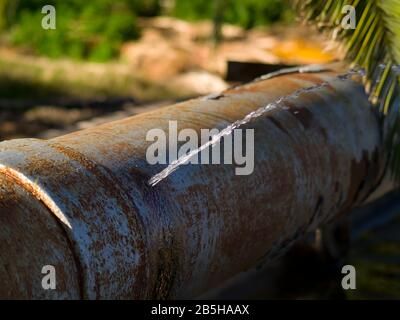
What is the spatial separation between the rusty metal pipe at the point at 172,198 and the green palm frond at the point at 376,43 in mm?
158

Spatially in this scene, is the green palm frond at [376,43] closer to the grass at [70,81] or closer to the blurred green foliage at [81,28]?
the grass at [70,81]

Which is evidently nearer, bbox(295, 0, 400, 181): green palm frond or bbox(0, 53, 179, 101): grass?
bbox(295, 0, 400, 181): green palm frond

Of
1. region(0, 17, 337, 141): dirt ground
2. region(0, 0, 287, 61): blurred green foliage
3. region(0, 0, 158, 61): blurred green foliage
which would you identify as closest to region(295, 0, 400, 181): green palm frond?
region(0, 17, 337, 141): dirt ground

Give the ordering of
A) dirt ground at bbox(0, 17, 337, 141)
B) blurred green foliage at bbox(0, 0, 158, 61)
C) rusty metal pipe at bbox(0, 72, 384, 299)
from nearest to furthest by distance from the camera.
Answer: rusty metal pipe at bbox(0, 72, 384, 299) → dirt ground at bbox(0, 17, 337, 141) → blurred green foliage at bbox(0, 0, 158, 61)

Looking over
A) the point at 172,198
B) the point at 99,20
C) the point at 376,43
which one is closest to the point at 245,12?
the point at 99,20

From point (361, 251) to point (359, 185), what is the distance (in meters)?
2.45

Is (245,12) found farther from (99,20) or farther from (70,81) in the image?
(70,81)

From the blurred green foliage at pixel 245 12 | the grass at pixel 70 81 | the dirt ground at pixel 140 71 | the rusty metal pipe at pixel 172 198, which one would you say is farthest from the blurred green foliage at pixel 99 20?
the rusty metal pipe at pixel 172 198

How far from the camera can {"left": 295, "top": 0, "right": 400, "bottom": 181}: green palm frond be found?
3256 mm

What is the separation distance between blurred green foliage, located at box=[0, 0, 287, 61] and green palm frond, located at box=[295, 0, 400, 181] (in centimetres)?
855

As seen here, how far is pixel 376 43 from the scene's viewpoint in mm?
3395

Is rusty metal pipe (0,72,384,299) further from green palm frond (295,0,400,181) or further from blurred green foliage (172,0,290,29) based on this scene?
blurred green foliage (172,0,290,29)

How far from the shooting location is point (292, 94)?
3.45 meters

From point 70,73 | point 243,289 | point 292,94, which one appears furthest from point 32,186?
point 70,73
